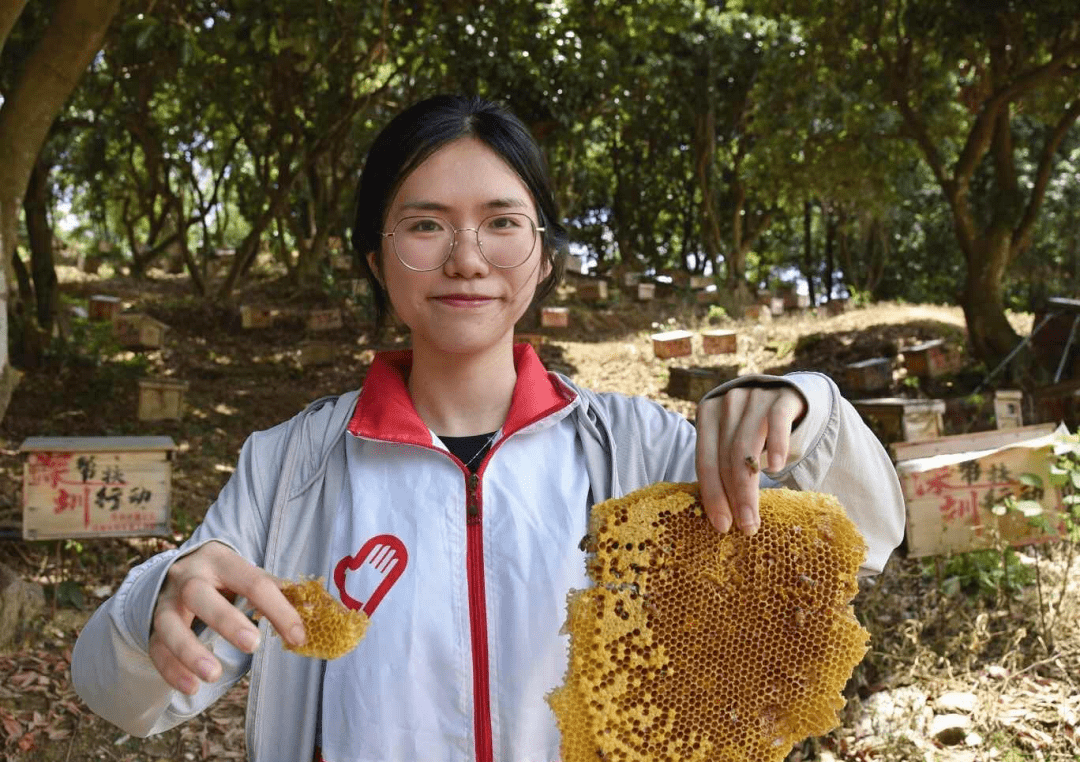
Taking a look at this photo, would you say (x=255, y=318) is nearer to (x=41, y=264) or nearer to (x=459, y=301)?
(x=41, y=264)

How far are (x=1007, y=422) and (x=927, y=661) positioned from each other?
3506 millimetres

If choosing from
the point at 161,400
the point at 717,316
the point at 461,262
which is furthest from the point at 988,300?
the point at 461,262

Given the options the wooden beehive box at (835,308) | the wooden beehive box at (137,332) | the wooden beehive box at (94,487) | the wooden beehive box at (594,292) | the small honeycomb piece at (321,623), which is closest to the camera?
the small honeycomb piece at (321,623)

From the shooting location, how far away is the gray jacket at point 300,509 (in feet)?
4.94

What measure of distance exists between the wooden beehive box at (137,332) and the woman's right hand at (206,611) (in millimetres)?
10816

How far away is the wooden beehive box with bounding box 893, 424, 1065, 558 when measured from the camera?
4809 millimetres

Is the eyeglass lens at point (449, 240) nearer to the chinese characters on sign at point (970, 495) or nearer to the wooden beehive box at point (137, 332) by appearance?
the chinese characters on sign at point (970, 495)

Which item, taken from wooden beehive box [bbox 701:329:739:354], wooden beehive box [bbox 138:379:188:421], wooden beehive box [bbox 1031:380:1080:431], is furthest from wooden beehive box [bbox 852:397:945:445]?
wooden beehive box [bbox 138:379:188:421]

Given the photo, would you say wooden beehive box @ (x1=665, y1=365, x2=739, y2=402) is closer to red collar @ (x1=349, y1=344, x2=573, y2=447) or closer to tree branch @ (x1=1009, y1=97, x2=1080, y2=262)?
tree branch @ (x1=1009, y1=97, x2=1080, y2=262)

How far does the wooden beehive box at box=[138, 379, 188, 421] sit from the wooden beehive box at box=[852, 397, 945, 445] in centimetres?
608

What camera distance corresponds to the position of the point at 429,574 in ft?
5.73

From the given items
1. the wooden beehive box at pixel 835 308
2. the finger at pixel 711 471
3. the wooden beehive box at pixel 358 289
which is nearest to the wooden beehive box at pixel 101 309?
the wooden beehive box at pixel 358 289

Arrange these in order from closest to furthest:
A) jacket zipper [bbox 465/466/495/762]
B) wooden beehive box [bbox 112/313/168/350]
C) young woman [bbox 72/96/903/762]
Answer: young woman [bbox 72/96/903/762], jacket zipper [bbox 465/466/495/762], wooden beehive box [bbox 112/313/168/350]

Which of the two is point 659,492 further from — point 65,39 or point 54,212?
point 54,212
